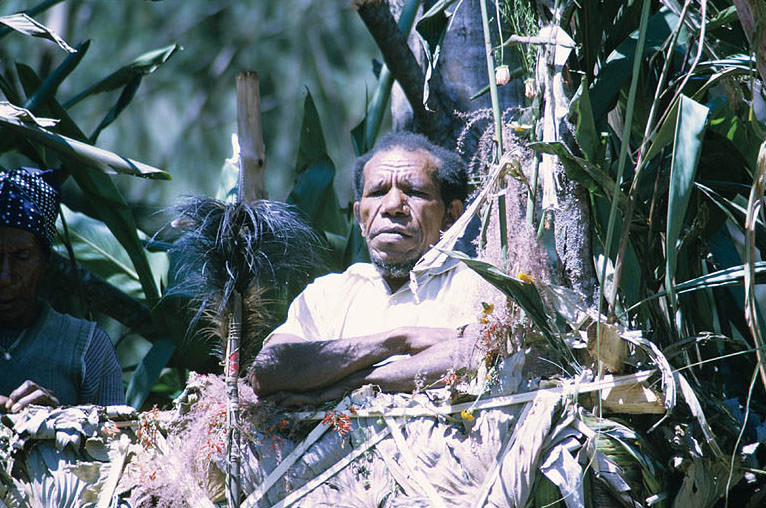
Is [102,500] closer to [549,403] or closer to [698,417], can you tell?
[549,403]

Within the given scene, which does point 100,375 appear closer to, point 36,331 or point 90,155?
point 36,331

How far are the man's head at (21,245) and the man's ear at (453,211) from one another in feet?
→ 4.19

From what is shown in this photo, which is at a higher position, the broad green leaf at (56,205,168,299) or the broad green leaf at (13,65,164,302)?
the broad green leaf at (13,65,164,302)

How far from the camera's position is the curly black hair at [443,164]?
3287 mm

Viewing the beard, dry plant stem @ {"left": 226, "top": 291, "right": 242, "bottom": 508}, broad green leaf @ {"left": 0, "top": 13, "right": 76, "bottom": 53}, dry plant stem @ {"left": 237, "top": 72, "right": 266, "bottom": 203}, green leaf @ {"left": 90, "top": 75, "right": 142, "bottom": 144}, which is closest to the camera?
dry plant stem @ {"left": 226, "top": 291, "right": 242, "bottom": 508}

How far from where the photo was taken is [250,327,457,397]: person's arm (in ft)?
8.09

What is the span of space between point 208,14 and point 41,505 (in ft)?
17.7

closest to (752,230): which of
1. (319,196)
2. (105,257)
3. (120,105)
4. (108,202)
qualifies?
(319,196)

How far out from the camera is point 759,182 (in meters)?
1.85

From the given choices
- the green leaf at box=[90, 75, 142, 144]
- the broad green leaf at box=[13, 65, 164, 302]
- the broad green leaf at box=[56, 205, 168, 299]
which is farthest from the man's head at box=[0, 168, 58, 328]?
the broad green leaf at box=[56, 205, 168, 299]

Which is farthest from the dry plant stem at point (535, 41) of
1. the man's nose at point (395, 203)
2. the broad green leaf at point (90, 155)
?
the broad green leaf at point (90, 155)

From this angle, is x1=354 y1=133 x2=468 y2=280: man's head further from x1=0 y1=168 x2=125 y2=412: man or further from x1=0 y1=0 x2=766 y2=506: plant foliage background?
x1=0 y1=168 x2=125 y2=412: man

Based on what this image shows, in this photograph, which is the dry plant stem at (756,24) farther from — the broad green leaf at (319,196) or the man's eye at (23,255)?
the broad green leaf at (319,196)

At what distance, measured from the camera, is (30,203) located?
318cm
